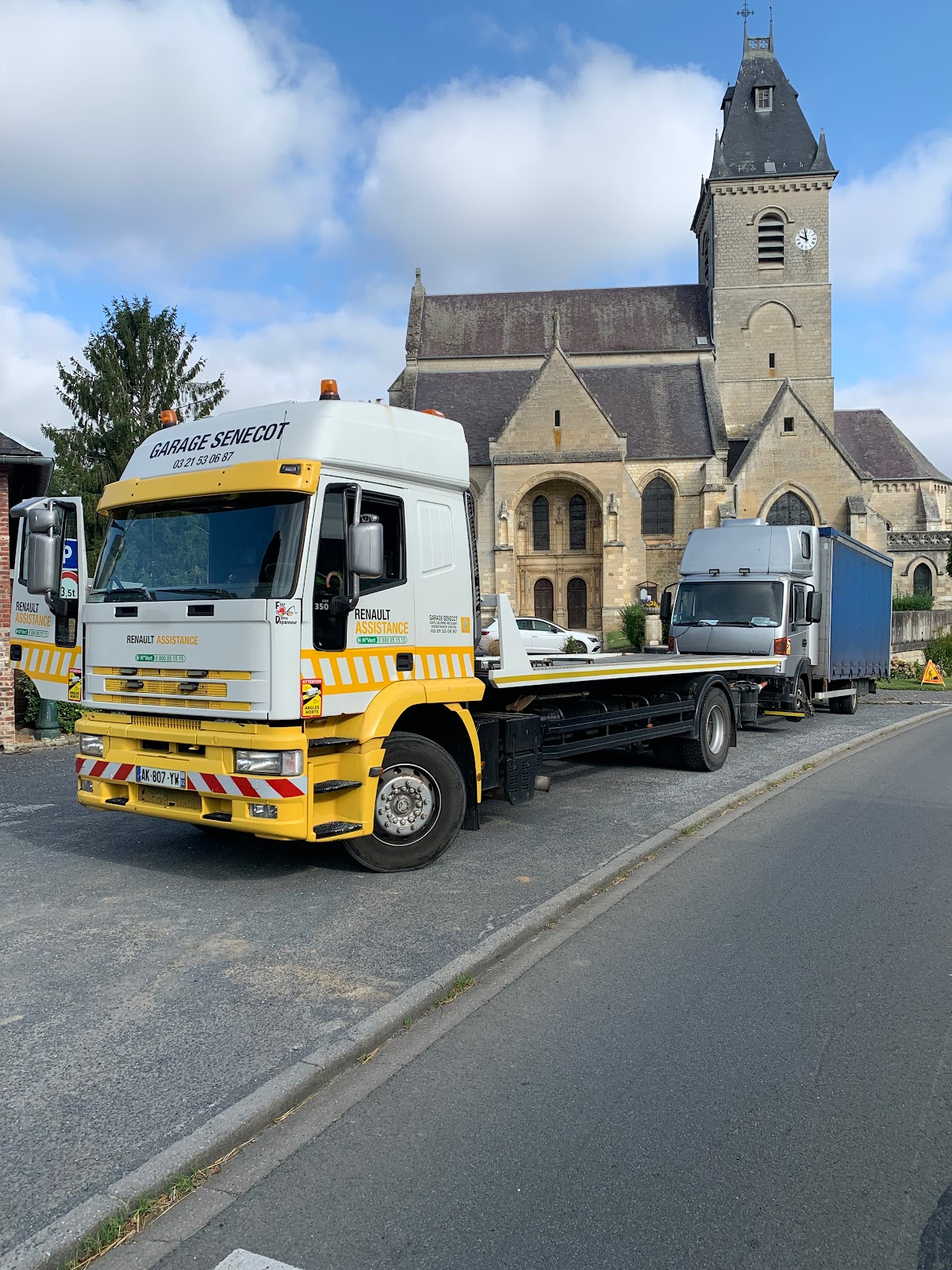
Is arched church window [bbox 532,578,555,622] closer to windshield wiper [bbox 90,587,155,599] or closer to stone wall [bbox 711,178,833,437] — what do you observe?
stone wall [bbox 711,178,833,437]

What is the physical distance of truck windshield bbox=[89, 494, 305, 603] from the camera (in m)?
5.80

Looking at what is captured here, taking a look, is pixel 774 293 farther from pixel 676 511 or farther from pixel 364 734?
pixel 364 734

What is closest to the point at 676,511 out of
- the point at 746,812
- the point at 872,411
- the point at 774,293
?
the point at 774,293

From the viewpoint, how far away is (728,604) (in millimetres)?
14453

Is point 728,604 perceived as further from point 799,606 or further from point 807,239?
point 807,239

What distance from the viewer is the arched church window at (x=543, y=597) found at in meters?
48.9

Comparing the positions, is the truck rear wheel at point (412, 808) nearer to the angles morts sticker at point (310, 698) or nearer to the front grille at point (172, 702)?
the angles morts sticker at point (310, 698)

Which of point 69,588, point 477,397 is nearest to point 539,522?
point 477,397

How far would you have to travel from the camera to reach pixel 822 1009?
14.2 feet

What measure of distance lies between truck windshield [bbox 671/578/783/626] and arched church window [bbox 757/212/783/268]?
4508cm

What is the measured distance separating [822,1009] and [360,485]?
386 cm

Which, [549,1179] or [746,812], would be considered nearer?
[549,1179]

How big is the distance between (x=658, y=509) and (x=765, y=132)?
23238 mm

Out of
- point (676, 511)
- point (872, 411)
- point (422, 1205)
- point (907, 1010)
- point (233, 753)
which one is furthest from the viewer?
point (872, 411)
